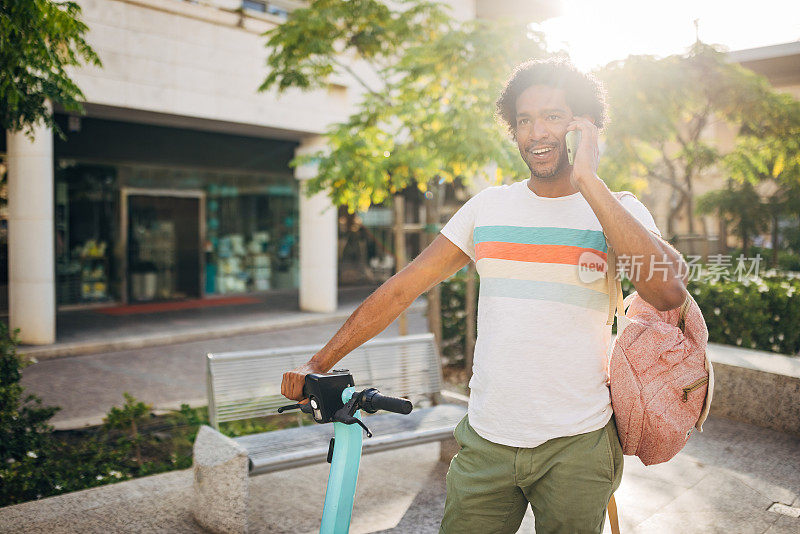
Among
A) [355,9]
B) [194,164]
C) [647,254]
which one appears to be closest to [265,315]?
[194,164]

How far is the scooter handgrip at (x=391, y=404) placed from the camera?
5.97 ft

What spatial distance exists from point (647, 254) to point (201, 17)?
38.3 feet

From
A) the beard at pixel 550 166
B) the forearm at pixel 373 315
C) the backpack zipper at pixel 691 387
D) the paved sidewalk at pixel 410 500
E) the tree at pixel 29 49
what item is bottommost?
the paved sidewalk at pixel 410 500

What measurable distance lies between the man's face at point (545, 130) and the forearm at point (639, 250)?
0.68 ft

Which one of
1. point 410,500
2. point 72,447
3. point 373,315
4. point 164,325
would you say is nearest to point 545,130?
point 373,315

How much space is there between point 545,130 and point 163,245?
15.2 meters

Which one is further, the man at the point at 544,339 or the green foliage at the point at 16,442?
the green foliage at the point at 16,442

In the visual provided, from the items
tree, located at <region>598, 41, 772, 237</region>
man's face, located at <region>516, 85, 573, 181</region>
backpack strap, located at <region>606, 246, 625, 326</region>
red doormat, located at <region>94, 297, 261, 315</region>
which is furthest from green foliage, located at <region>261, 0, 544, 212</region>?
red doormat, located at <region>94, 297, 261, 315</region>

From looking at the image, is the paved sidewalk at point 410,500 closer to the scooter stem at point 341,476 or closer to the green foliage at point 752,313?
the scooter stem at point 341,476

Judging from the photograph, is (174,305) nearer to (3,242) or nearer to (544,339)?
(3,242)

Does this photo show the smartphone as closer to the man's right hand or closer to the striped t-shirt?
the striped t-shirt

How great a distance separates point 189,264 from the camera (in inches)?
645

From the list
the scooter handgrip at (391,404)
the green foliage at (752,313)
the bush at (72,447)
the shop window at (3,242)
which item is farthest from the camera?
the shop window at (3,242)

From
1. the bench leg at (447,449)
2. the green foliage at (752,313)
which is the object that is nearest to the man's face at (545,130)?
the bench leg at (447,449)
